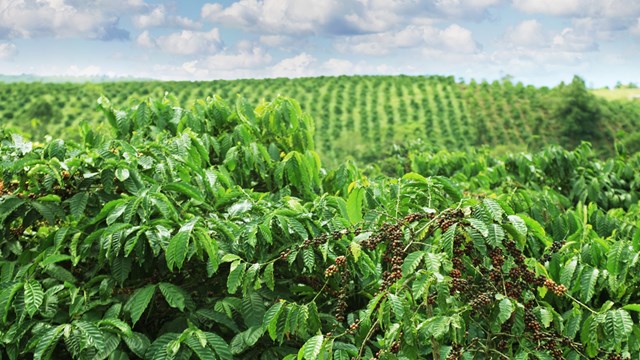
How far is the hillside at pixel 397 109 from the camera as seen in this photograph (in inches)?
1565

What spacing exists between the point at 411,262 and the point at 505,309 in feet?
1.19

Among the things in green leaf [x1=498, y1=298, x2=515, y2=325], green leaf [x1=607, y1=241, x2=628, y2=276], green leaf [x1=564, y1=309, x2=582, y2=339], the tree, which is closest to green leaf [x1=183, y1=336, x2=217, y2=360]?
green leaf [x1=498, y1=298, x2=515, y2=325]

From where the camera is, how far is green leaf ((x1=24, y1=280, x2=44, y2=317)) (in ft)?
9.85

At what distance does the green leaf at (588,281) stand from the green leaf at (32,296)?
252 cm

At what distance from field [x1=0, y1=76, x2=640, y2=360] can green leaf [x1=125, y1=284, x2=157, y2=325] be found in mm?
10

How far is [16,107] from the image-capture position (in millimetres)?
45406

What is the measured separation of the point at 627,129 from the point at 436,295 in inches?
1736

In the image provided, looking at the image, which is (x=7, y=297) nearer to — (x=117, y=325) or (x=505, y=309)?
(x=117, y=325)

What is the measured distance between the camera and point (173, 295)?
3.11 meters

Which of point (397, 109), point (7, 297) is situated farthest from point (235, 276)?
point (397, 109)

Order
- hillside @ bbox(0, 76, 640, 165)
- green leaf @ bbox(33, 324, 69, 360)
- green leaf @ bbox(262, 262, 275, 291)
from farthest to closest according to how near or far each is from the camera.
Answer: hillside @ bbox(0, 76, 640, 165), green leaf @ bbox(262, 262, 275, 291), green leaf @ bbox(33, 324, 69, 360)

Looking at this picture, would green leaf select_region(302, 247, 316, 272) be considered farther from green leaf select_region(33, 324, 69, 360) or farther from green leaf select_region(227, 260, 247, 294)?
green leaf select_region(33, 324, 69, 360)

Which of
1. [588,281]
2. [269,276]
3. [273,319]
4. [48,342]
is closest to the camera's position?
[273,319]

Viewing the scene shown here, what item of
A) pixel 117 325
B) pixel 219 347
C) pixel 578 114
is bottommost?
pixel 578 114
